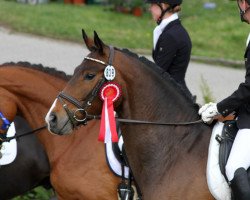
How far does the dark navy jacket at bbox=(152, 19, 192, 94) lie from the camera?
6.26m

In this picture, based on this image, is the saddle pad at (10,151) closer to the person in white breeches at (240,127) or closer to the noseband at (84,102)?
the noseband at (84,102)

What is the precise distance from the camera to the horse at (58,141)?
5809 millimetres

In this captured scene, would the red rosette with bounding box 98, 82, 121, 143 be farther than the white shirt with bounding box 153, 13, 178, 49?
No

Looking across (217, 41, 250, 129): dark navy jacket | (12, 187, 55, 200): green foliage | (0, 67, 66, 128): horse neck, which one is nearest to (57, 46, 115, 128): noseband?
(217, 41, 250, 129): dark navy jacket

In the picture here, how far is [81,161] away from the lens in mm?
5930

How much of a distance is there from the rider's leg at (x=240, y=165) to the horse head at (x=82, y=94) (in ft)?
3.35

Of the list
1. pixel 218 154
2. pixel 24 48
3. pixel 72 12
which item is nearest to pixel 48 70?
pixel 218 154

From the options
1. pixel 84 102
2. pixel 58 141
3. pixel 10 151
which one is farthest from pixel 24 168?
pixel 84 102

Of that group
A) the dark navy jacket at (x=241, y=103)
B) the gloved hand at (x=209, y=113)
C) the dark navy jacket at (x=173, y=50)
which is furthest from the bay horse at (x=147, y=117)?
the dark navy jacket at (x=173, y=50)

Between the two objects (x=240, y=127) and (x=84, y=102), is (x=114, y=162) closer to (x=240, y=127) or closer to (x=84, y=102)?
Answer: (x=84, y=102)

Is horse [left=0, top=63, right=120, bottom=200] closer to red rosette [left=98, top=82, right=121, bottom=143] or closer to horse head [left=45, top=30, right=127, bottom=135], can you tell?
red rosette [left=98, top=82, right=121, bottom=143]

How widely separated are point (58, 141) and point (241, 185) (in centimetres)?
217

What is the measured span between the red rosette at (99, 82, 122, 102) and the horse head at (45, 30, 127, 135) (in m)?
0.02

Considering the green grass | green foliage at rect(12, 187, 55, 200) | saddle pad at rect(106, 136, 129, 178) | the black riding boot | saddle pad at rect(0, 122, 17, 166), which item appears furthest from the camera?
the green grass
